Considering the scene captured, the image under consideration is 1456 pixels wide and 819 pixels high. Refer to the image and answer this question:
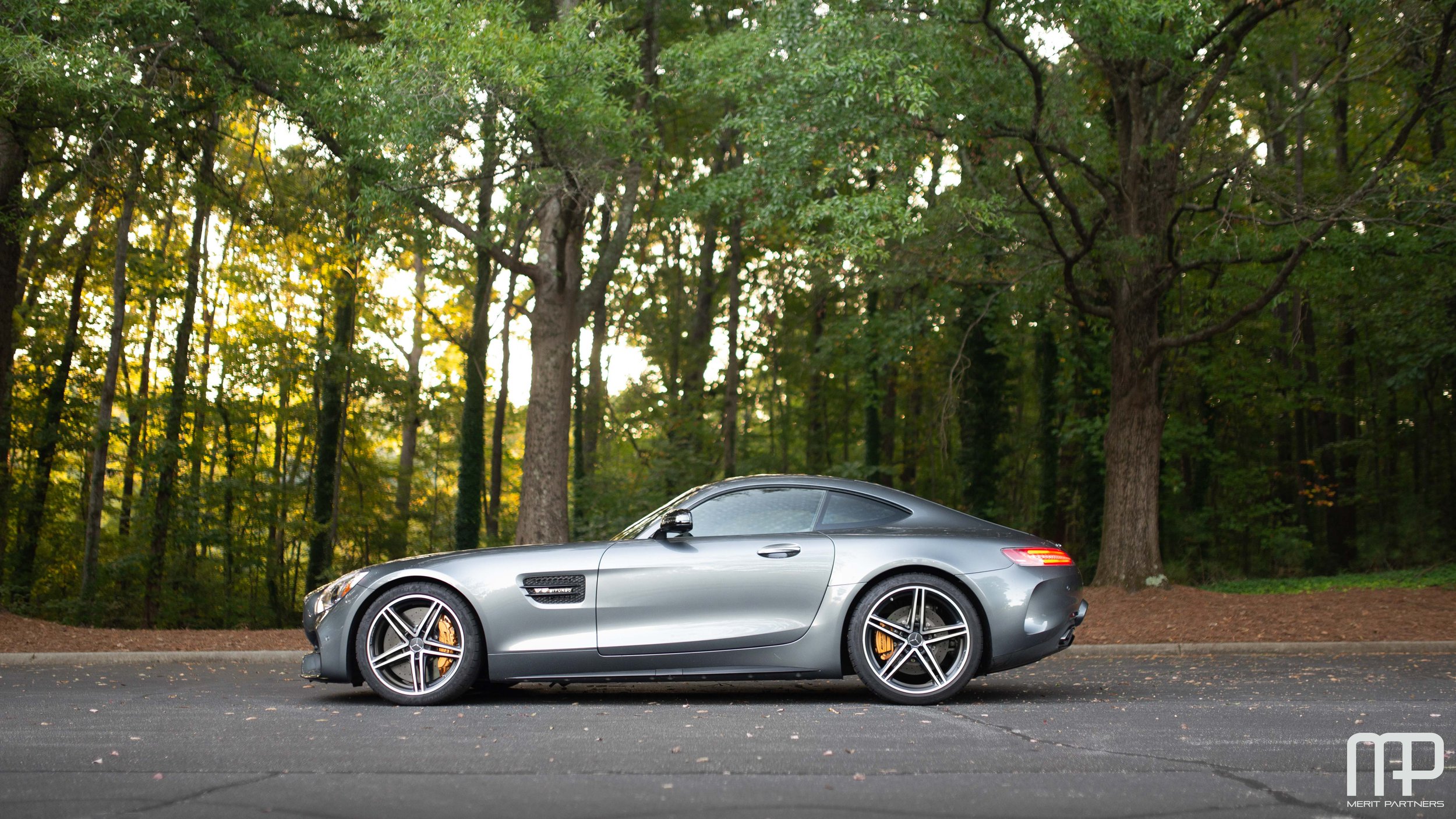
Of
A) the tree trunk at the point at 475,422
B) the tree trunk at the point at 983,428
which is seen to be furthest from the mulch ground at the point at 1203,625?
the tree trunk at the point at 475,422

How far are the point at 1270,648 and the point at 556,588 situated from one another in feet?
23.7

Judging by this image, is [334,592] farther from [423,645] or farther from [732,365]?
[732,365]

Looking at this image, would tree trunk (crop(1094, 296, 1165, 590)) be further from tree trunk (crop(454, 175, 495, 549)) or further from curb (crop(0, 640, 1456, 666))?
tree trunk (crop(454, 175, 495, 549))

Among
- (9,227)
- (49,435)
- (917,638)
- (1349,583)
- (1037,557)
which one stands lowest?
(1349,583)

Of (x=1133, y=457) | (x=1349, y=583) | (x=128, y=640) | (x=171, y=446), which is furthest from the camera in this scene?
(x=171, y=446)

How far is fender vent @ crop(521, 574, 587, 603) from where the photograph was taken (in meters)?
6.57

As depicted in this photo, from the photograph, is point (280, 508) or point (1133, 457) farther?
point (280, 508)

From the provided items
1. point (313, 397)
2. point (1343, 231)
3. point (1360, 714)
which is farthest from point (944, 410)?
point (313, 397)

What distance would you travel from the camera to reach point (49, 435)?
22641mm

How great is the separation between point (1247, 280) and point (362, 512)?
20127mm

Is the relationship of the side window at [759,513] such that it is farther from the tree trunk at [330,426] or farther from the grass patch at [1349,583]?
the tree trunk at [330,426]

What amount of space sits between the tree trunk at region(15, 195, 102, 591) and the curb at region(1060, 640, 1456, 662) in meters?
20.7

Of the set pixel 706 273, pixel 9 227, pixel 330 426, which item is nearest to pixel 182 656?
pixel 9 227

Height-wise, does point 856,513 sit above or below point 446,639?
above
